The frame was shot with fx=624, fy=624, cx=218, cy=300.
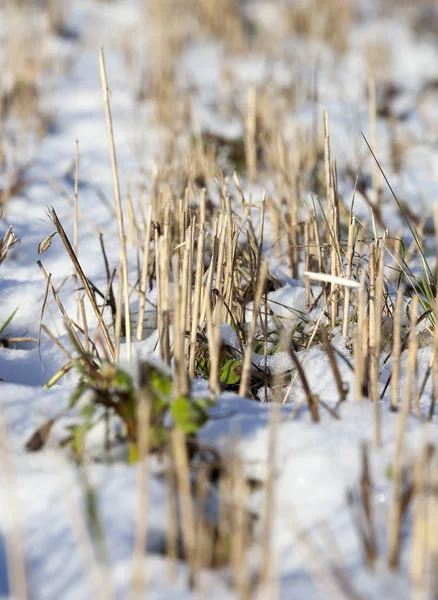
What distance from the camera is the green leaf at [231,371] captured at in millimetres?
1289

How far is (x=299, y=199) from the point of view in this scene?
6.95 ft

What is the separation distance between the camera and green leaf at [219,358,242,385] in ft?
4.23

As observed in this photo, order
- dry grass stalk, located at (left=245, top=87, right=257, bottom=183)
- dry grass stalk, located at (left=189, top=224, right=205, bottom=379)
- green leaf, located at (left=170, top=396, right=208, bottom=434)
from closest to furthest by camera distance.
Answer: green leaf, located at (left=170, top=396, right=208, bottom=434)
dry grass stalk, located at (left=189, top=224, right=205, bottom=379)
dry grass stalk, located at (left=245, top=87, right=257, bottom=183)

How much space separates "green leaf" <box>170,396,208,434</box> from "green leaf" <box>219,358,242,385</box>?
410 millimetres

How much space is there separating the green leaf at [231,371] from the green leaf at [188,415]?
0.41 m

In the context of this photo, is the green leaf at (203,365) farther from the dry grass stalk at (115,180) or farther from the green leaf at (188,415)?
the green leaf at (188,415)

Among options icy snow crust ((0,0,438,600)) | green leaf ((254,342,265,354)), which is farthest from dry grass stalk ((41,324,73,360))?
green leaf ((254,342,265,354))

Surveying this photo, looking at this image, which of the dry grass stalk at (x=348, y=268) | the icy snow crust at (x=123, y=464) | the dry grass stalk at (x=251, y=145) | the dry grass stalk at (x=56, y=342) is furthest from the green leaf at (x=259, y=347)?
the dry grass stalk at (x=251, y=145)

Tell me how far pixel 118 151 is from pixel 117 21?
381 cm

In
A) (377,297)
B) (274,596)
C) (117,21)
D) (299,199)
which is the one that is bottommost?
(274,596)

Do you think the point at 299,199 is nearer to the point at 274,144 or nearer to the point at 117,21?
the point at 274,144

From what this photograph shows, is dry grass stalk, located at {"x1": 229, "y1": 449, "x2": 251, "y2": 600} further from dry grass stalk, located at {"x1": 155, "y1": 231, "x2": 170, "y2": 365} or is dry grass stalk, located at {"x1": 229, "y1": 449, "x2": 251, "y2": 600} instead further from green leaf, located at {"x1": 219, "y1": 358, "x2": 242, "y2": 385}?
green leaf, located at {"x1": 219, "y1": 358, "x2": 242, "y2": 385}

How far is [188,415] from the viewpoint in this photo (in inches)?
34.0

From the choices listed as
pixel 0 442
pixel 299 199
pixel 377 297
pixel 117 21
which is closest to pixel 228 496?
pixel 0 442
